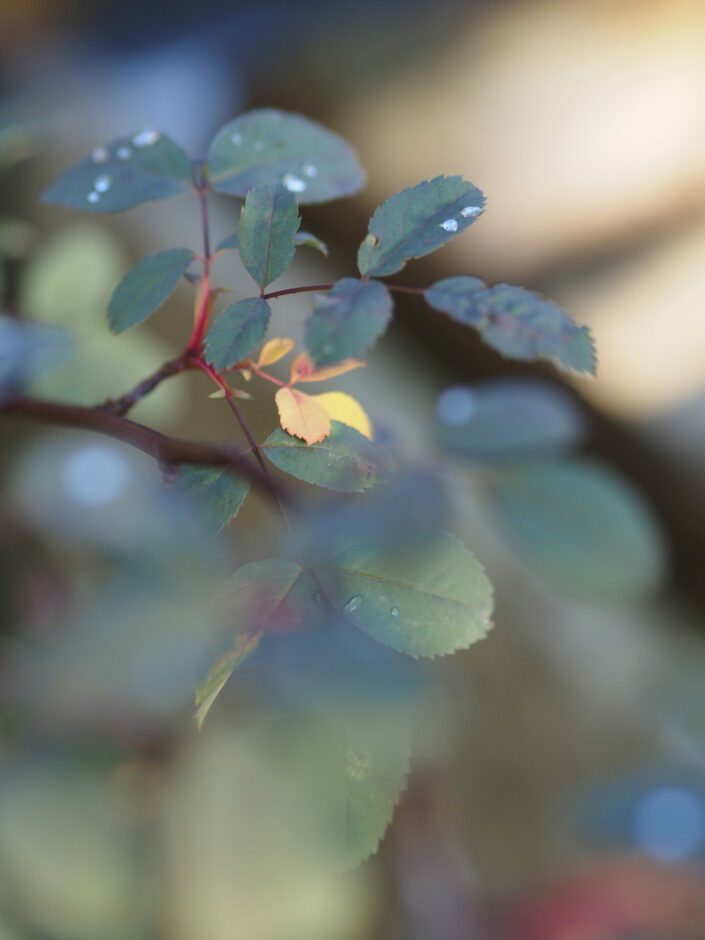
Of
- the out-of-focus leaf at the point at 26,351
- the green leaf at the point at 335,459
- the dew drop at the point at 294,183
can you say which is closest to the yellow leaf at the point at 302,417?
the green leaf at the point at 335,459

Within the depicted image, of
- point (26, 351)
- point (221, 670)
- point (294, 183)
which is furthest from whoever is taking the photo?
point (26, 351)

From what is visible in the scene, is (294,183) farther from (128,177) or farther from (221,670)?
(221,670)

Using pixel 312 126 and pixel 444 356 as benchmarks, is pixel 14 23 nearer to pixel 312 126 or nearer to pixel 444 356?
pixel 444 356

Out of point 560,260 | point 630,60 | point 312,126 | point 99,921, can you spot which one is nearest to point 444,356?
point 560,260

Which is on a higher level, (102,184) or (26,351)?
(102,184)

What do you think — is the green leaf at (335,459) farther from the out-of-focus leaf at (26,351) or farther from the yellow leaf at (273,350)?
the out-of-focus leaf at (26,351)

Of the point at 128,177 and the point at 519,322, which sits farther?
the point at 128,177

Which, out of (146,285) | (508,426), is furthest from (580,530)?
(146,285)
